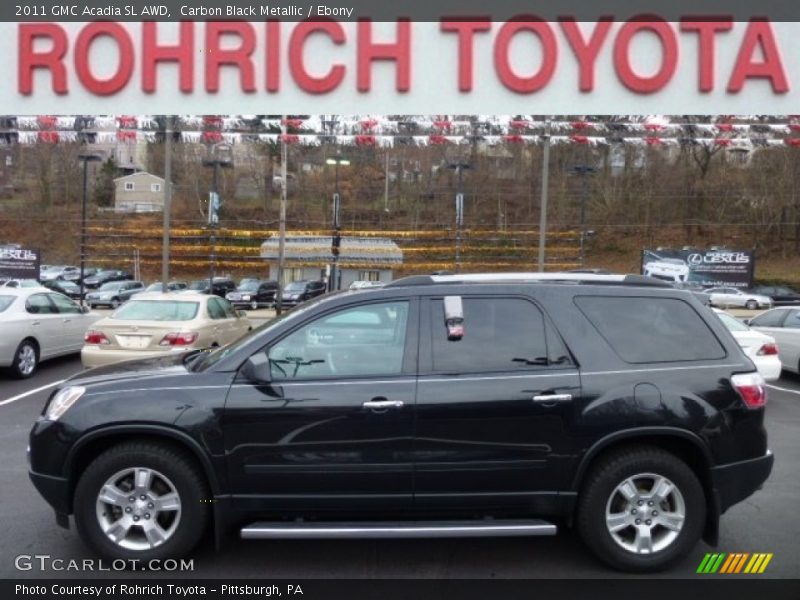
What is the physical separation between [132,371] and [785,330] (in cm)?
1097

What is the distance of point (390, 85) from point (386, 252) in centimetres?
3478

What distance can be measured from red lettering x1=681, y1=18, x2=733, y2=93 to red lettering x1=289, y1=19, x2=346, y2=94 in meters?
3.60

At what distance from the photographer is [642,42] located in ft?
23.0

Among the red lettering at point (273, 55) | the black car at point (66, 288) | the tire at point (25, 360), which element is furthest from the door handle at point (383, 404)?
the black car at point (66, 288)

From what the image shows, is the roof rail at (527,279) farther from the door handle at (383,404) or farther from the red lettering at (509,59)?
the red lettering at (509,59)

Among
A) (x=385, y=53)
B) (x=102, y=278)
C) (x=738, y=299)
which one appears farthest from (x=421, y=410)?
(x=102, y=278)

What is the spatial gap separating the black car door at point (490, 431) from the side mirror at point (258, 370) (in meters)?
0.90

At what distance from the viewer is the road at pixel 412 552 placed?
408cm

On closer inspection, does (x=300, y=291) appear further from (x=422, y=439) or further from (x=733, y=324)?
(x=422, y=439)

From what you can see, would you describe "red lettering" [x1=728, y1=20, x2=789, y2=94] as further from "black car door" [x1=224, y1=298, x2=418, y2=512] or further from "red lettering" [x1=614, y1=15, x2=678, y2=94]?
"black car door" [x1=224, y1=298, x2=418, y2=512]

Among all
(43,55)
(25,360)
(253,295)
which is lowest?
(253,295)

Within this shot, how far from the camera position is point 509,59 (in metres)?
7.13

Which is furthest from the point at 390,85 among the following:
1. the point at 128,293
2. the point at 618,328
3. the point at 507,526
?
the point at 128,293

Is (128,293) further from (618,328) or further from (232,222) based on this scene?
(618,328)
